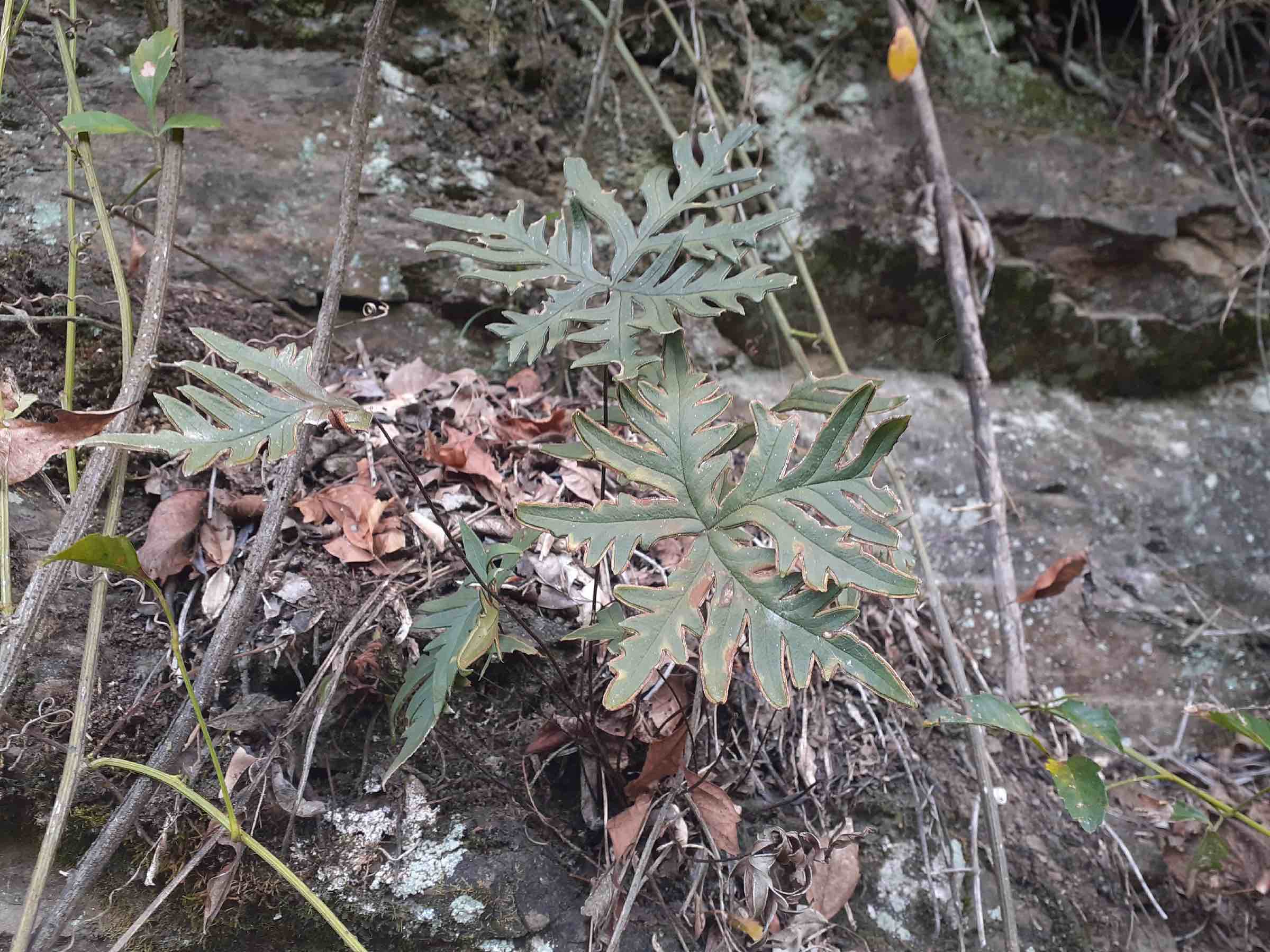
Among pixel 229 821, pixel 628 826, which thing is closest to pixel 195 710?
pixel 229 821

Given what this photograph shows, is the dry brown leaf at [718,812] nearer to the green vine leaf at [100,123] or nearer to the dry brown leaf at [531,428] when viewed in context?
the dry brown leaf at [531,428]

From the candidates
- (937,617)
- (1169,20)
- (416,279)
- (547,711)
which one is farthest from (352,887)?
(1169,20)

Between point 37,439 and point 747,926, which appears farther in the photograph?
point 747,926

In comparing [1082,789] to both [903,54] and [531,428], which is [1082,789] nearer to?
[531,428]

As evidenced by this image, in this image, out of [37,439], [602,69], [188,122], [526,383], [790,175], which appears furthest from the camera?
[790,175]

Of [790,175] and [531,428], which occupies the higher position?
[790,175]

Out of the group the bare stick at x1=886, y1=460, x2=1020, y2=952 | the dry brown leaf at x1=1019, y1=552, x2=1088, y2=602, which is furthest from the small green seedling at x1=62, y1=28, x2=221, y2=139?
the dry brown leaf at x1=1019, y1=552, x2=1088, y2=602

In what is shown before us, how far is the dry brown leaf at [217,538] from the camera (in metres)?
1.45

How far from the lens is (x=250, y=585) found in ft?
4.07

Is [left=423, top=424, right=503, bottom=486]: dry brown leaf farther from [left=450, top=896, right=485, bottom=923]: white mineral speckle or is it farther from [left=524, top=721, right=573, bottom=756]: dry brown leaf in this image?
[left=450, top=896, right=485, bottom=923]: white mineral speckle

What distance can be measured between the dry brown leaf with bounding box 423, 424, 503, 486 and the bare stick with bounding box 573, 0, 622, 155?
885mm

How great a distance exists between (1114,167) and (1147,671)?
5.72 feet

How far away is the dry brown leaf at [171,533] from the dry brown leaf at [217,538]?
2cm

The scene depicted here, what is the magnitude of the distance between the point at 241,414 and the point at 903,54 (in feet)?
6.72
